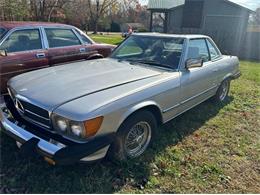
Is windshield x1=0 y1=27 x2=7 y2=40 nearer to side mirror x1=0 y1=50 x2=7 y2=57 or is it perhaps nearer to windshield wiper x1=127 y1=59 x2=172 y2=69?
side mirror x1=0 y1=50 x2=7 y2=57

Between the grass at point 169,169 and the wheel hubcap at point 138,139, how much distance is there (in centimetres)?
11

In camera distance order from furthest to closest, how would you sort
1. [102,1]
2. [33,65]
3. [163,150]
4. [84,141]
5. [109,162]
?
[102,1]
[33,65]
[163,150]
[109,162]
[84,141]

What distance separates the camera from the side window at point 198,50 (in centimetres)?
412

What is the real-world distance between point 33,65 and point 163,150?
3.24m

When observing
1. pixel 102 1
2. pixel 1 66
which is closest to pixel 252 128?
pixel 1 66

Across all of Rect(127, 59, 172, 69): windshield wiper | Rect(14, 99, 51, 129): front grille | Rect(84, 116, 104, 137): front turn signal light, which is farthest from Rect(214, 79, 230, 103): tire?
Rect(14, 99, 51, 129): front grille

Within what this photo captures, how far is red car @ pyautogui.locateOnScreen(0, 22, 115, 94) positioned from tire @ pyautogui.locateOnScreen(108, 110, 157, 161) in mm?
3003

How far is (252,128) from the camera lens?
14.7ft

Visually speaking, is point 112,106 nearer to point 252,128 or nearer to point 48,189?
point 48,189

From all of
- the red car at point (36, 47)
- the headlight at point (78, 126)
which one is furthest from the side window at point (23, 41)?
the headlight at point (78, 126)

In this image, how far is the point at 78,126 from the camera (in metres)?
2.45

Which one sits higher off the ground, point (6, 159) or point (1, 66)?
point (1, 66)

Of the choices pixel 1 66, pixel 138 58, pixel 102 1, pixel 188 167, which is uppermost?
pixel 102 1

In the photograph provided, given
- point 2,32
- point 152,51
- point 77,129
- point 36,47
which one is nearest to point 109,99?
point 77,129
